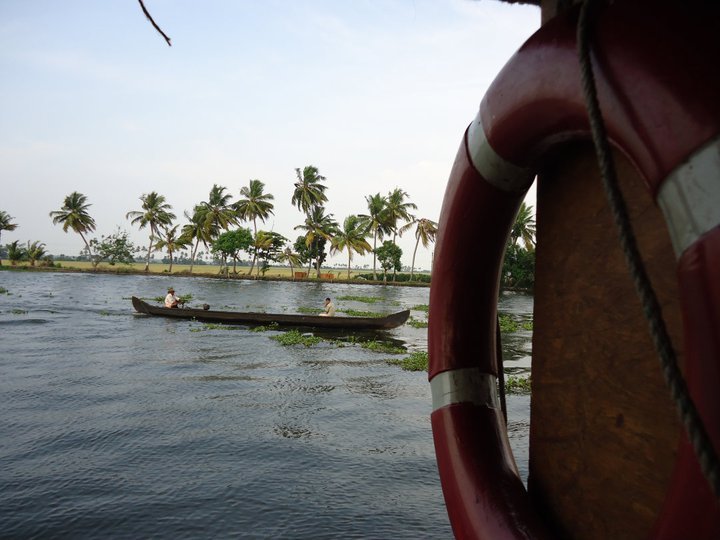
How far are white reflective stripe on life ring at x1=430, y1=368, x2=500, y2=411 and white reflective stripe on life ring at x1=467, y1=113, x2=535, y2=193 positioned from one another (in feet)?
1.73

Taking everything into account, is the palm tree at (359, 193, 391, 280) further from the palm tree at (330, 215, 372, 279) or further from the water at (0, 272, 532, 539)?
the water at (0, 272, 532, 539)

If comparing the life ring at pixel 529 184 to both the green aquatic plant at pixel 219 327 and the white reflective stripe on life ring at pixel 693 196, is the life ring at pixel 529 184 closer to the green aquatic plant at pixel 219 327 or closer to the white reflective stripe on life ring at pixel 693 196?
the white reflective stripe on life ring at pixel 693 196

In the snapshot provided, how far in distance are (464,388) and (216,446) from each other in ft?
15.7

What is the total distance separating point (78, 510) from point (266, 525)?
62.9 inches

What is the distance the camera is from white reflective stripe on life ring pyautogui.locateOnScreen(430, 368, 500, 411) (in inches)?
54.1

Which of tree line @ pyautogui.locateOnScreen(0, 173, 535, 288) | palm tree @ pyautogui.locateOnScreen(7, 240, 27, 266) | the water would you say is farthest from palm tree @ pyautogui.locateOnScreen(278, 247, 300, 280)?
the water

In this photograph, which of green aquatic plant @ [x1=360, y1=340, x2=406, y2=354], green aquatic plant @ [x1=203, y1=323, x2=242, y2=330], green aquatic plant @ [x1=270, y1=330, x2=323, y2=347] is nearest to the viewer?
green aquatic plant @ [x1=360, y1=340, x2=406, y2=354]

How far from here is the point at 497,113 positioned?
3.94 feet

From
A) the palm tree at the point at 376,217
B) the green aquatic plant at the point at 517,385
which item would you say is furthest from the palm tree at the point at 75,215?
the green aquatic plant at the point at 517,385

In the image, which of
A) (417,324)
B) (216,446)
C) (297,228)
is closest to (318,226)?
(297,228)

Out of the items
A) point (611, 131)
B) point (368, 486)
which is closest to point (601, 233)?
point (611, 131)

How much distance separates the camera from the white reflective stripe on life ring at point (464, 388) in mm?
1374

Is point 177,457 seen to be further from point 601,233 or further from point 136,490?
point 601,233

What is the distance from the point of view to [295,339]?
495 inches
